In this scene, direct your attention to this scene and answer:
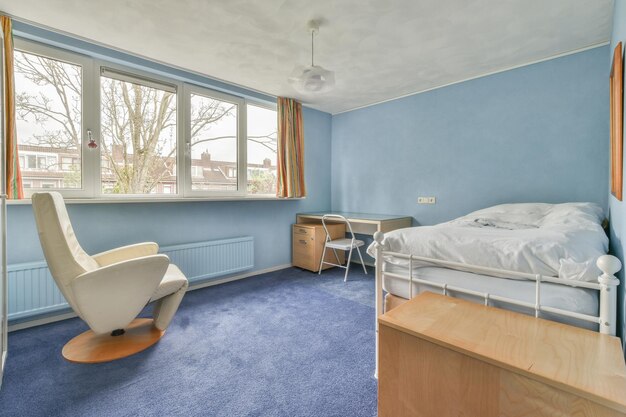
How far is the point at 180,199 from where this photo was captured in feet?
9.64

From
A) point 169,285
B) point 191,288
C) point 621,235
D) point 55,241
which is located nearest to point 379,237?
point 621,235

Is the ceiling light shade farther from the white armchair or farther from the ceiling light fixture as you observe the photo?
the white armchair

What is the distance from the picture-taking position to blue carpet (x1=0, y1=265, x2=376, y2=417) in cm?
147

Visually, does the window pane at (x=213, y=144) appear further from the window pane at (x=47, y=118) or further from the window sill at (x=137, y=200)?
the window pane at (x=47, y=118)

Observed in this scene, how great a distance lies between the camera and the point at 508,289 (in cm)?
130

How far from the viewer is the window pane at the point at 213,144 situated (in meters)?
3.28

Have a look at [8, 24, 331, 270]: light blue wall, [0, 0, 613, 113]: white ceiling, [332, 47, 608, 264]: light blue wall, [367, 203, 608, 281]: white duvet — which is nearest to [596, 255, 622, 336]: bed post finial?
[367, 203, 608, 281]: white duvet

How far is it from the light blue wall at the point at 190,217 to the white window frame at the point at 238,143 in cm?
10

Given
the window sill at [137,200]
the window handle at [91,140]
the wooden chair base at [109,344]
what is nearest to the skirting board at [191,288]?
the wooden chair base at [109,344]

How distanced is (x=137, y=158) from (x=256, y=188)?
1448 millimetres

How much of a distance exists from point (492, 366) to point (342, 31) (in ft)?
7.74

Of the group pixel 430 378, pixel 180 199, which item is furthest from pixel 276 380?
pixel 180 199

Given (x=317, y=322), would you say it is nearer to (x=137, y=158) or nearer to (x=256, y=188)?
(x=256, y=188)

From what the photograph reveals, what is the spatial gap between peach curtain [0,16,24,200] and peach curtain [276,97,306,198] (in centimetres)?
247
